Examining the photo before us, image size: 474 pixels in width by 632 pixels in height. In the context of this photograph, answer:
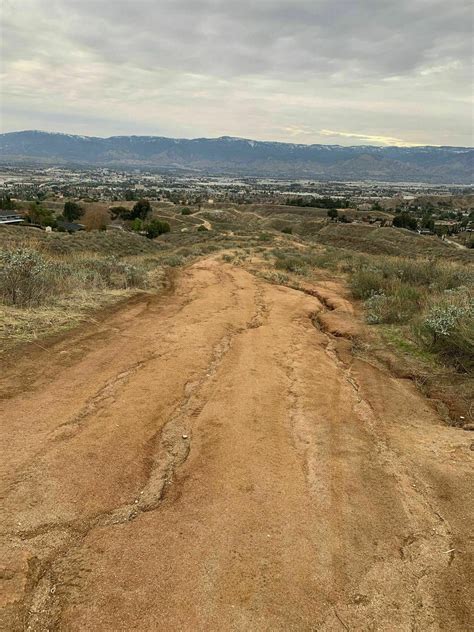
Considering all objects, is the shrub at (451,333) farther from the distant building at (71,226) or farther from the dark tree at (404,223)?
the dark tree at (404,223)

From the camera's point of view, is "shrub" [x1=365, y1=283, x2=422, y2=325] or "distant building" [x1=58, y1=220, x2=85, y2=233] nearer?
"shrub" [x1=365, y1=283, x2=422, y2=325]

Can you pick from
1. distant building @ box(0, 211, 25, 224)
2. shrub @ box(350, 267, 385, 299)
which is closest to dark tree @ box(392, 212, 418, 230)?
distant building @ box(0, 211, 25, 224)

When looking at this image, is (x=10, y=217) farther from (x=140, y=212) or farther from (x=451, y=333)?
(x=451, y=333)

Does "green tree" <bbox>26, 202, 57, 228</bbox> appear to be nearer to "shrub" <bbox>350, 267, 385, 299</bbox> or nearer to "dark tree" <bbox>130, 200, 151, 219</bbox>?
"dark tree" <bbox>130, 200, 151, 219</bbox>

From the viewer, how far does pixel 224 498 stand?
454 centimetres

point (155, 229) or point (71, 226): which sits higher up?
point (155, 229)

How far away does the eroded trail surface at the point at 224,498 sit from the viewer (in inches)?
134

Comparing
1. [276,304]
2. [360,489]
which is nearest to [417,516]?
[360,489]

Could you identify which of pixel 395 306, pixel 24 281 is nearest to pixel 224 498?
pixel 24 281

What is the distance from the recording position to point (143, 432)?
564 cm

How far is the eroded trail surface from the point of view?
342cm

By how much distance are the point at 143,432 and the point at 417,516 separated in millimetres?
3110

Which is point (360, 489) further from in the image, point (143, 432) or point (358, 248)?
point (358, 248)

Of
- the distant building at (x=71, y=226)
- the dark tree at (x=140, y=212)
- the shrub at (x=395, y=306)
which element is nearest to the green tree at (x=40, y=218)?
the distant building at (x=71, y=226)
